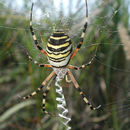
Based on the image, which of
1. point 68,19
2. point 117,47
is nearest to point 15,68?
point 117,47

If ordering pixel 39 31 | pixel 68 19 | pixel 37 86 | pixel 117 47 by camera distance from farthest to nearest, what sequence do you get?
pixel 117 47
pixel 37 86
pixel 39 31
pixel 68 19

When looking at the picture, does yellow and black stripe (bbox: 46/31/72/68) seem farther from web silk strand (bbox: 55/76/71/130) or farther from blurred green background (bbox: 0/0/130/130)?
web silk strand (bbox: 55/76/71/130)

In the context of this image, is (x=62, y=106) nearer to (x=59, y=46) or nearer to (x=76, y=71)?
(x=76, y=71)

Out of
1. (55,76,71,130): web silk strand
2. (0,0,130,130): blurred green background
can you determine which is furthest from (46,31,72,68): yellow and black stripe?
(55,76,71,130): web silk strand

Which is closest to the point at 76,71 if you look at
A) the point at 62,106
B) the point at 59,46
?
the point at 62,106

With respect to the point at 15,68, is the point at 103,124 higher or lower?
lower

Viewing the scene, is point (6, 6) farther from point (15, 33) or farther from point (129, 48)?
point (129, 48)
